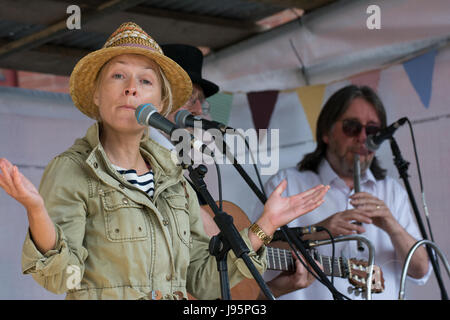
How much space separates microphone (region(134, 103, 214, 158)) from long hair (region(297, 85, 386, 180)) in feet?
6.64

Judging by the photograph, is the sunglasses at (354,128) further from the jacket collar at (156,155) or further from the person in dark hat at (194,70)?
the jacket collar at (156,155)

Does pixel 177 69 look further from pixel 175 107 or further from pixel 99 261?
pixel 99 261

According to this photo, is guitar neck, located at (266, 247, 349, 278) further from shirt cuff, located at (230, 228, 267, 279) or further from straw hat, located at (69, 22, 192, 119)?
straw hat, located at (69, 22, 192, 119)

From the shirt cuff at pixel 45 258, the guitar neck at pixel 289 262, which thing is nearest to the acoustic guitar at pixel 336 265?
the guitar neck at pixel 289 262

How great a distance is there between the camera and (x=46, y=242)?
1.62 metres

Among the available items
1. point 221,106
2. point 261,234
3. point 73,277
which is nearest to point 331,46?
point 221,106

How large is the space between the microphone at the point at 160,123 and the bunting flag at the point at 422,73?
2.11 metres

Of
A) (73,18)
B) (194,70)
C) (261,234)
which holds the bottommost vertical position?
(261,234)

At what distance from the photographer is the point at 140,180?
6.49 feet

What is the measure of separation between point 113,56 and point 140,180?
0.38 m

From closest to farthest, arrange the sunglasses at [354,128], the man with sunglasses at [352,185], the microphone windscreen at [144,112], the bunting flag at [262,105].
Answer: the microphone windscreen at [144,112] < the man with sunglasses at [352,185] < the sunglasses at [354,128] < the bunting flag at [262,105]

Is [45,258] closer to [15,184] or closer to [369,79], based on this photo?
[15,184]

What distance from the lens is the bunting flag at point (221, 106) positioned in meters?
3.91

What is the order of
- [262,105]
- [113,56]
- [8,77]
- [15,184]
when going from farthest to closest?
[8,77], [262,105], [113,56], [15,184]
